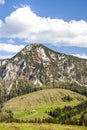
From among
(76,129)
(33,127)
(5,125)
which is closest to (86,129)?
(76,129)

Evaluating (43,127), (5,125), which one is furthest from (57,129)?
(5,125)

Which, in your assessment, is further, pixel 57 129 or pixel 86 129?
pixel 86 129

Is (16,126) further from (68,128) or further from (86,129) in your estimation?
(86,129)

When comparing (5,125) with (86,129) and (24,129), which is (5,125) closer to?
(24,129)

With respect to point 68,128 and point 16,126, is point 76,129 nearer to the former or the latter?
point 68,128

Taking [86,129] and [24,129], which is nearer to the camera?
[24,129]

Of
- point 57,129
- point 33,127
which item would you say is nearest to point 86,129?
point 57,129

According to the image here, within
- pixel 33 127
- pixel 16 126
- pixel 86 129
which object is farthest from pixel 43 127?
pixel 86 129

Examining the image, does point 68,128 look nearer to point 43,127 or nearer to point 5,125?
point 43,127
